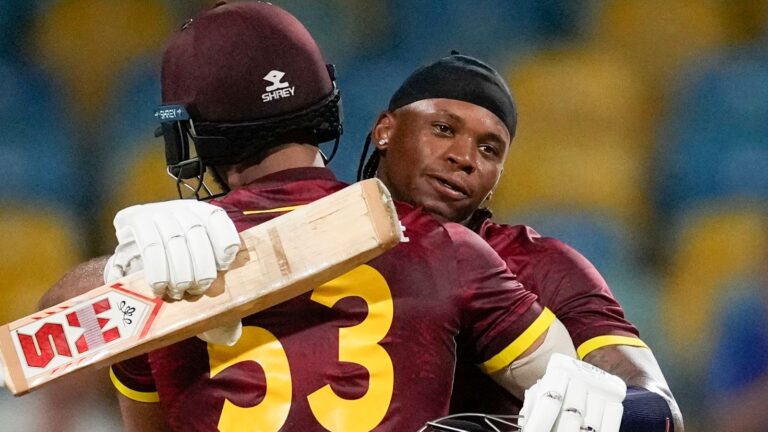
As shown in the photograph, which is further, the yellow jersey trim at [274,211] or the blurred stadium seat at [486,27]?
the blurred stadium seat at [486,27]

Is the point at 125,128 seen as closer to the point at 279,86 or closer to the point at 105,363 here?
the point at 279,86

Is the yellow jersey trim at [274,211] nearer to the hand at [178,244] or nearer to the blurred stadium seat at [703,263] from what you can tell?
the hand at [178,244]

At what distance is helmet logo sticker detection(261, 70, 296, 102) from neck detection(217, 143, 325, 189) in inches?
2.9

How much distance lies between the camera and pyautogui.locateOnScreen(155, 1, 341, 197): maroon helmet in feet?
5.06

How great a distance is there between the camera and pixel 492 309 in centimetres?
148

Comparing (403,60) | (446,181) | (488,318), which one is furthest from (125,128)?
(488,318)

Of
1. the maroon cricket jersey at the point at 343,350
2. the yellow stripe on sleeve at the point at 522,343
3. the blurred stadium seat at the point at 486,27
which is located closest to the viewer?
the maroon cricket jersey at the point at 343,350

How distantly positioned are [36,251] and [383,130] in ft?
4.68

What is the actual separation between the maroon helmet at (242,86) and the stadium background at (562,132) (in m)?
1.58

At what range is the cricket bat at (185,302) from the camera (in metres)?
1.22

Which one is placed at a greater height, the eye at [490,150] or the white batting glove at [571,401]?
the eye at [490,150]

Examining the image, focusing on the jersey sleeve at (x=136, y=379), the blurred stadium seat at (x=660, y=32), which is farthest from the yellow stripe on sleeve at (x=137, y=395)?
the blurred stadium seat at (x=660, y=32)

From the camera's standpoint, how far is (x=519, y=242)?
1995 millimetres

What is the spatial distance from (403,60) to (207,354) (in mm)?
2143
